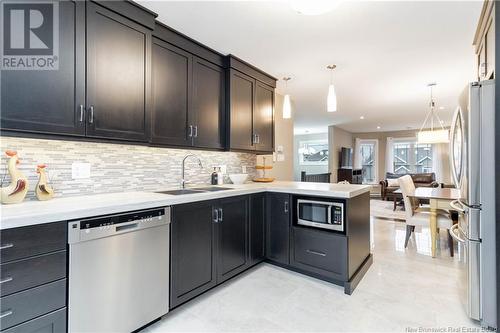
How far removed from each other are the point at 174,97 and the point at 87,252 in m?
1.49

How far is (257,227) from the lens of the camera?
107 inches

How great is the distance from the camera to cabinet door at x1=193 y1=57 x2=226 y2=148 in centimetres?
256

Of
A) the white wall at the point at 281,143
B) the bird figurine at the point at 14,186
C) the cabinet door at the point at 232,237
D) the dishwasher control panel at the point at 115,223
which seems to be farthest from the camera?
the white wall at the point at 281,143

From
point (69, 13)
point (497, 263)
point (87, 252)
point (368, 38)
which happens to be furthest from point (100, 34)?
point (497, 263)

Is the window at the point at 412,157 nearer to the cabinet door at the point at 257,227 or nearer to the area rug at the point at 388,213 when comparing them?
the area rug at the point at 388,213

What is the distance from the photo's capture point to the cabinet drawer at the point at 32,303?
1145 mm

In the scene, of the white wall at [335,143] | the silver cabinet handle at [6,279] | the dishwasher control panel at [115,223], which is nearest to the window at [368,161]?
the white wall at [335,143]

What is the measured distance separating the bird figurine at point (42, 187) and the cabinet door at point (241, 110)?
→ 67.6 inches

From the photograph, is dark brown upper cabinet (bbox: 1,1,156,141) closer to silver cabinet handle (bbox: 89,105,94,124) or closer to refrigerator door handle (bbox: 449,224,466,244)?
silver cabinet handle (bbox: 89,105,94,124)

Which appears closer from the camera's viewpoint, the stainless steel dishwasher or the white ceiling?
the stainless steel dishwasher

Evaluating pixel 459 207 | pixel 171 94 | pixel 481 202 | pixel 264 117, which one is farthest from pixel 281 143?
pixel 481 202

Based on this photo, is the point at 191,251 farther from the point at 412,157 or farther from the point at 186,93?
the point at 412,157

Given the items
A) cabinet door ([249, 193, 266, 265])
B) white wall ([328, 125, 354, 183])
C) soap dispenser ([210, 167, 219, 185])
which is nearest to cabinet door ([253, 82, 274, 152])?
soap dispenser ([210, 167, 219, 185])

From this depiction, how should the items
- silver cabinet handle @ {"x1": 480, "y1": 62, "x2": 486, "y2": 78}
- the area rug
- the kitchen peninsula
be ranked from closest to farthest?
1. the kitchen peninsula
2. silver cabinet handle @ {"x1": 480, "y1": 62, "x2": 486, "y2": 78}
3. the area rug
